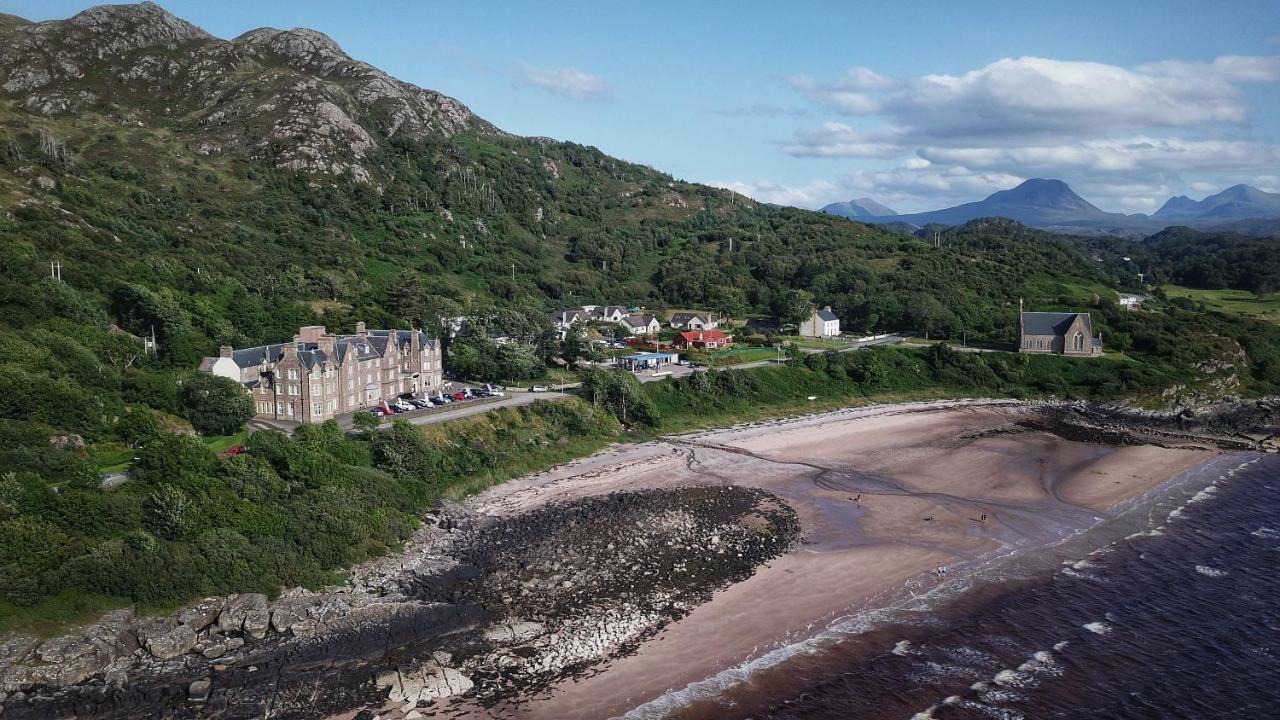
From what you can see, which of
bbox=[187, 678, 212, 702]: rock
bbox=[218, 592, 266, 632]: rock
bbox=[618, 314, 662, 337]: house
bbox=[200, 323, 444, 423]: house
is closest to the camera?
bbox=[187, 678, 212, 702]: rock

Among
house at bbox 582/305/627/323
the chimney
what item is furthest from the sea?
house at bbox 582/305/627/323

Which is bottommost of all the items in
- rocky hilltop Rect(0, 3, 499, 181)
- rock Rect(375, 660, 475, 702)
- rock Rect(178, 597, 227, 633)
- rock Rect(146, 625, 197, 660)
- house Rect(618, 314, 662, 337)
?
rock Rect(375, 660, 475, 702)

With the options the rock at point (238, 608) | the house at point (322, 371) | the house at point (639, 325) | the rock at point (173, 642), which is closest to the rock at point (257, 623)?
the rock at point (238, 608)

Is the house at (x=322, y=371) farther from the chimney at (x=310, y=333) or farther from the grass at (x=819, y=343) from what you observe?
the grass at (x=819, y=343)

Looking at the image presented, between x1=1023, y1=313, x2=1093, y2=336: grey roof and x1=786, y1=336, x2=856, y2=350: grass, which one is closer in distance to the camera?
x1=1023, y1=313, x2=1093, y2=336: grey roof

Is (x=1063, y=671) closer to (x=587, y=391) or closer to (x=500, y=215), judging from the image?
(x=587, y=391)

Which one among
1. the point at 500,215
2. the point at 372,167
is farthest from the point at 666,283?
the point at 372,167

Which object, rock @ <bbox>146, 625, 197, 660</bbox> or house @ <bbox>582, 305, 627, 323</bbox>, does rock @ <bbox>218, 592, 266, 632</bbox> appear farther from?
house @ <bbox>582, 305, 627, 323</bbox>
